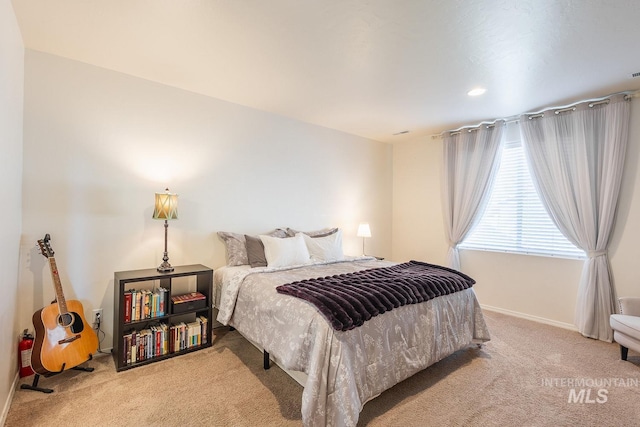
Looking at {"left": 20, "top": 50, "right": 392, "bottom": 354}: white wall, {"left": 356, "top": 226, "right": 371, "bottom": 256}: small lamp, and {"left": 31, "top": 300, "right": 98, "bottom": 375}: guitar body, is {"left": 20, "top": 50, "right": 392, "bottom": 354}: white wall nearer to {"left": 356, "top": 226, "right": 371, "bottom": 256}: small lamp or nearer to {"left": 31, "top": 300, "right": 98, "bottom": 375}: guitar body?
{"left": 31, "top": 300, "right": 98, "bottom": 375}: guitar body

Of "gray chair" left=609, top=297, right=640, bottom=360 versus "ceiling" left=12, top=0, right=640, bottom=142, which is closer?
"ceiling" left=12, top=0, right=640, bottom=142

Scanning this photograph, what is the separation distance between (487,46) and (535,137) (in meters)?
1.89

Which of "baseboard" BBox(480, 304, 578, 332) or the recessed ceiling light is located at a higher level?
the recessed ceiling light

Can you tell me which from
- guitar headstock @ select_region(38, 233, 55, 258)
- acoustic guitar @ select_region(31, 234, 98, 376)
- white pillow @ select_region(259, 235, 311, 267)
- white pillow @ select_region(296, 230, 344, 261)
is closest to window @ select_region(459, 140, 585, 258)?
white pillow @ select_region(296, 230, 344, 261)

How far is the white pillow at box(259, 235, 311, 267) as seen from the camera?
302 cm

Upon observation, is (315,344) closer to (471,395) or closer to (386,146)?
(471,395)

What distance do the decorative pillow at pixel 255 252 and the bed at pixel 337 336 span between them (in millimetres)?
106

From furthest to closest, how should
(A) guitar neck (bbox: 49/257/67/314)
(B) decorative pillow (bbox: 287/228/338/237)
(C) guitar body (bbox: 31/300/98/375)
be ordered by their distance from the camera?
1. (B) decorative pillow (bbox: 287/228/338/237)
2. (A) guitar neck (bbox: 49/257/67/314)
3. (C) guitar body (bbox: 31/300/98/375)

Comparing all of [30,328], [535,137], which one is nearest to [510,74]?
[535,137]

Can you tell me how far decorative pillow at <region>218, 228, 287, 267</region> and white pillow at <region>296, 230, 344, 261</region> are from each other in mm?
686

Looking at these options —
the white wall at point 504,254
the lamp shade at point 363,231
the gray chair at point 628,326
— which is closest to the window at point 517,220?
the white wall at point 504,254

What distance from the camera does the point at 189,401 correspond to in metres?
1.95

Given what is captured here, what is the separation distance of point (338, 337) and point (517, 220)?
127 inches

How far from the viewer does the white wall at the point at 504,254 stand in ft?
9.64
